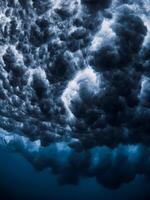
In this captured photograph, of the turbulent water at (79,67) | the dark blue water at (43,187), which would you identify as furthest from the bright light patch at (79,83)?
the dark blue water at (43,187)

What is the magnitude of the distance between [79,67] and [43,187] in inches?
843

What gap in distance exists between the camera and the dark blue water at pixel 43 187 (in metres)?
21.4

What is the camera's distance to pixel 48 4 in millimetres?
7059

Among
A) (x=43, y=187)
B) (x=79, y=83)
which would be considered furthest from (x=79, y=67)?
(x=43, y=187)

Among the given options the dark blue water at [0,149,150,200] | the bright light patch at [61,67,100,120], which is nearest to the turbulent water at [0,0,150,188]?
the bright light patch at [61,67,100,120]

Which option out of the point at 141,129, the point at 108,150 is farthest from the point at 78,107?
the point at 108,150

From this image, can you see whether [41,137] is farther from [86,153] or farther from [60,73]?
[60,73]

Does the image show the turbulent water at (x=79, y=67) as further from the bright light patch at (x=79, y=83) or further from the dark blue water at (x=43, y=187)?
the dark blue water at (x=43, y=187)

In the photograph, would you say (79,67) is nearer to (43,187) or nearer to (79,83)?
(79,83)

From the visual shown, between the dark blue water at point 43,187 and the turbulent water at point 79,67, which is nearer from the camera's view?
the turbulent water at point 79,67

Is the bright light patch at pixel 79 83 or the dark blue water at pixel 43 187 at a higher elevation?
the dark blue water at pixel 43 187

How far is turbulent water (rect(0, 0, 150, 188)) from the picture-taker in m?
6.79

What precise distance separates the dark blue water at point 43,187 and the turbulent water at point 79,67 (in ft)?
34.8

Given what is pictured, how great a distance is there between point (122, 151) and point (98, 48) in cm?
818
